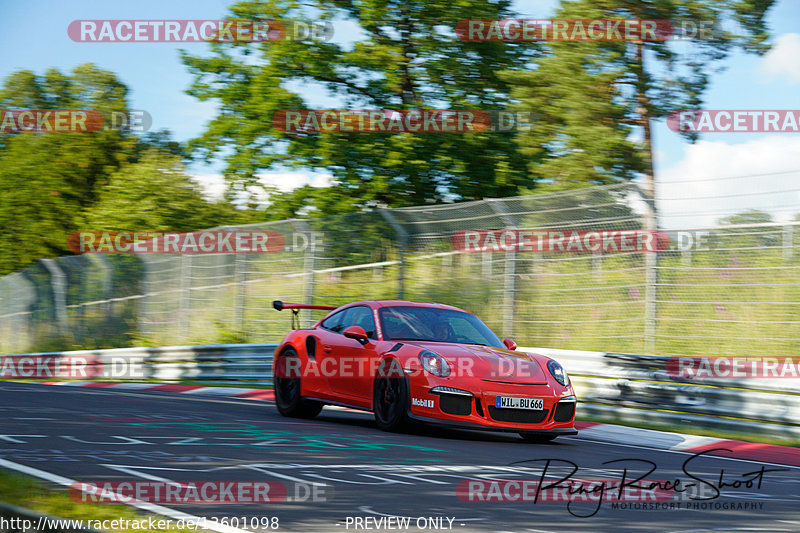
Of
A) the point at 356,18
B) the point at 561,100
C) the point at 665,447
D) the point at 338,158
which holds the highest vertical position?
the point at 356,18

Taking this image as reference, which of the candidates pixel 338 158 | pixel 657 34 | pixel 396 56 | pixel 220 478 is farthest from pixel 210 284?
pixel 220 478

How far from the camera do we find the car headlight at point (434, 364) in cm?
892

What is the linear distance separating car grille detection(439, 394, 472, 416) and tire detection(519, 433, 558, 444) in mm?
678

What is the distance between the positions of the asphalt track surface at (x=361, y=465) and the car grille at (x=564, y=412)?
27cm

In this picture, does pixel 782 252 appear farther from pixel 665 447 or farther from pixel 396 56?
pixel 396 56

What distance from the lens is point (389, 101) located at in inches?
1021

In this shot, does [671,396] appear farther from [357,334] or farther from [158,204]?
[158,204]

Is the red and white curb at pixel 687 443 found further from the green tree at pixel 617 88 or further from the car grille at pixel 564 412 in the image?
the green tree at pixel 617 88

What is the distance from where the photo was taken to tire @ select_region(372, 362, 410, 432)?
899cm

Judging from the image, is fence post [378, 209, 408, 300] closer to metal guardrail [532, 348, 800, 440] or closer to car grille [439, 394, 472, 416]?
→ metal guardrail [532, 348, 800, 440]

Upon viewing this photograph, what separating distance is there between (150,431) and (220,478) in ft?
8.98

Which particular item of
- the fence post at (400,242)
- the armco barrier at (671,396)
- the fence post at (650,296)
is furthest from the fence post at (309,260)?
the fence post at (650,296)

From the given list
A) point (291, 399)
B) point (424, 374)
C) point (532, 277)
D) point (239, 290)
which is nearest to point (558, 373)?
point (424, 374)

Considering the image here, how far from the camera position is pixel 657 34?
24641mm
